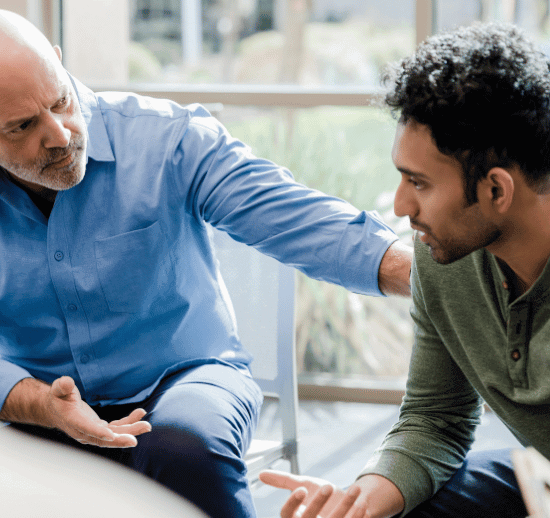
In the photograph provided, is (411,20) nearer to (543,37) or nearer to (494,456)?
(543,37)

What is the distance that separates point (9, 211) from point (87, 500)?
1147mm

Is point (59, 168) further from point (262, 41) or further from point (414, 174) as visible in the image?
point (262, 41)

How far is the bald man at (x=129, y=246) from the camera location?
1.37 m

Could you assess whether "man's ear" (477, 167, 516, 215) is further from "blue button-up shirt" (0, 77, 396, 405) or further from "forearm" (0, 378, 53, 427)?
"forearm" (0, 378, 53, 427)

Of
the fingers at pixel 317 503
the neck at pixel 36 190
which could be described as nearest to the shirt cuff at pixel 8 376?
the neck at pixel 36 190

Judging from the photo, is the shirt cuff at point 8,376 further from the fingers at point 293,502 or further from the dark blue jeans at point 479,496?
the dark blue jeans at point 479,496

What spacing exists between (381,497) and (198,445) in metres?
0.36

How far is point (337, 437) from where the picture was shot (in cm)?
260

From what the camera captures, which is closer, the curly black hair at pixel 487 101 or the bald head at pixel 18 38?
the curly black hair at pixel 487 101

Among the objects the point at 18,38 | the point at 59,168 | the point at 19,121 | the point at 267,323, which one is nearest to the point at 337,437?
the point at 267,323

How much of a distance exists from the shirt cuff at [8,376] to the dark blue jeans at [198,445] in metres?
0.10

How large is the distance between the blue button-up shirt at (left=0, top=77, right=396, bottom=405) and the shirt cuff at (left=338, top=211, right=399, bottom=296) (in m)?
0.06

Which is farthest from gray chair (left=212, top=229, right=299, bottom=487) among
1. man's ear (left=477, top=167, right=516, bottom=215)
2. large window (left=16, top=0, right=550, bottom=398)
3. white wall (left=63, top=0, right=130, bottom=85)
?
white wall (left=63, top=0, right=130, bottom=85)

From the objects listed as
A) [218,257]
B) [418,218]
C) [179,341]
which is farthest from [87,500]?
[218,257]
